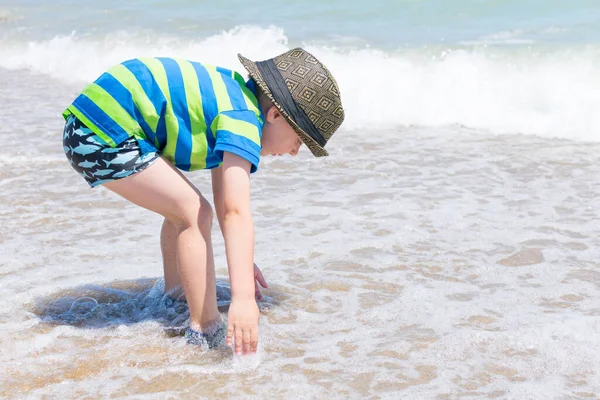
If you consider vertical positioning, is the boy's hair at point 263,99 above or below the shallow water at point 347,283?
above

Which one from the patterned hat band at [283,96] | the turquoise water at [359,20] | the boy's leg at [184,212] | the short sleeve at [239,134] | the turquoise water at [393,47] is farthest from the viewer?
the turquoise water at [359,20]

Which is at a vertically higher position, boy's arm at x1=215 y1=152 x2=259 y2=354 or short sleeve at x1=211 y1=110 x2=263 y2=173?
short sleeve at x1=211 y1=110 x2=263 y2=173

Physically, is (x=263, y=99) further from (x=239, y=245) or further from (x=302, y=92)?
(x=239, y=245)

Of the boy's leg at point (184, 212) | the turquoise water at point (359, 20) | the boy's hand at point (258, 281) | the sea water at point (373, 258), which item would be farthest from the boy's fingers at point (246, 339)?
the turquoise water at point (359, 20)

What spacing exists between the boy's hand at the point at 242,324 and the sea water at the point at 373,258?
0.52 ft

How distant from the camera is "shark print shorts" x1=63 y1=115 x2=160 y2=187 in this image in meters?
2.75

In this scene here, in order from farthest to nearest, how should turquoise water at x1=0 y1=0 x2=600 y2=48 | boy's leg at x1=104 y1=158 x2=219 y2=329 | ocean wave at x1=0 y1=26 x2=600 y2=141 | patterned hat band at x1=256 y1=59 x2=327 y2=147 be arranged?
turquoise water at x1=0 y1=0 x2=600 y2=48, ocean wave at x1=0 y1=26 x2=600 y2=141, boy's leg at x1=104 y1=158 x2=219 y2=329, patterned hat band at x1=256 y1=59 x2=327 y2=147

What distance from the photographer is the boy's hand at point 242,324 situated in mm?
2561

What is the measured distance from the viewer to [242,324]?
2570 millimetres

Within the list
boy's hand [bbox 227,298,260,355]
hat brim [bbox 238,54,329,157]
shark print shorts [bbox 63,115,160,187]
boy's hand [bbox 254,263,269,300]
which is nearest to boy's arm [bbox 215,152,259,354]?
boy's hand [bbox 227,298,260,355]

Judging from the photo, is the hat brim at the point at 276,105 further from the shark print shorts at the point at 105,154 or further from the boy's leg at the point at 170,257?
the boy's leg at the point at 170,257

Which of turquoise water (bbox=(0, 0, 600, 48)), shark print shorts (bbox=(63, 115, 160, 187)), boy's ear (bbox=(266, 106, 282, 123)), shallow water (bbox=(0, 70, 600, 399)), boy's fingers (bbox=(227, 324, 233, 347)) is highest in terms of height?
turquoise water (bbox=(0, 0, 600, 48))

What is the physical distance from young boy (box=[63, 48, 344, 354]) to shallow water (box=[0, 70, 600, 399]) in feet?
1.13

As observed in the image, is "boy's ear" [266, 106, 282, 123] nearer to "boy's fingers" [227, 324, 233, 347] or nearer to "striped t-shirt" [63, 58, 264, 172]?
"striped t-shirt" [63, 58, 264, 172]
